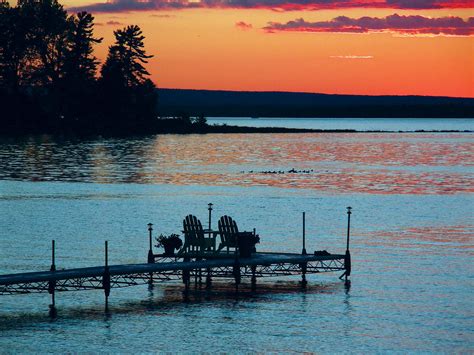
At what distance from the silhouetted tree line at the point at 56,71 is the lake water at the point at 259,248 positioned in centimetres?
4689

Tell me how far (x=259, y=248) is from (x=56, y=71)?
12875 cm

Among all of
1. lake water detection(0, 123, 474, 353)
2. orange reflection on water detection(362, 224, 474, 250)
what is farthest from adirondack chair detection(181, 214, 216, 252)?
orange reflection on water detection(362, 224, 474, 250)

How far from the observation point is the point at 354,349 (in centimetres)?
3459

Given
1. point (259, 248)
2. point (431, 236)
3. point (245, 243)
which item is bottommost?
point (431, 236)

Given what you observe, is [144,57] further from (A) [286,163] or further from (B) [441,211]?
(B) [441,211]

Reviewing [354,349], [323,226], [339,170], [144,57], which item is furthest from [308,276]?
[144,57]

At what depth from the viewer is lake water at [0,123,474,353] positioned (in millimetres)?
35938

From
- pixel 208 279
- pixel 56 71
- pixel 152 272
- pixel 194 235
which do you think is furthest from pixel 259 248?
pixel 56 71

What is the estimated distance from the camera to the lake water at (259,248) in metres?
35.9

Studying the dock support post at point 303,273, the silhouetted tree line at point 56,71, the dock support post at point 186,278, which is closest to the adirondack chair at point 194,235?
the dock support post at point 186,278

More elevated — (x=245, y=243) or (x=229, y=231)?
(x=229, y=231)

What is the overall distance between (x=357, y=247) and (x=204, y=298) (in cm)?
1889

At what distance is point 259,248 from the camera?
190 ft

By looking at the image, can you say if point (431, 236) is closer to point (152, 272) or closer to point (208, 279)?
point (208, 279)
